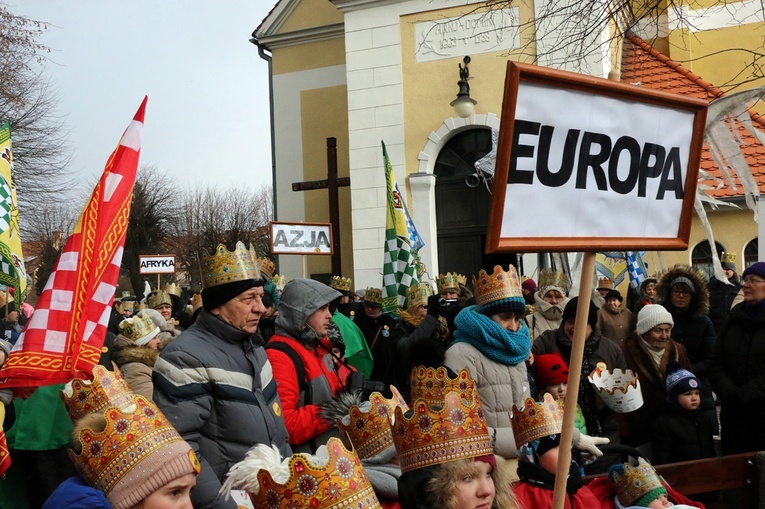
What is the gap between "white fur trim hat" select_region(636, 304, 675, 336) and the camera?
21.9 ft

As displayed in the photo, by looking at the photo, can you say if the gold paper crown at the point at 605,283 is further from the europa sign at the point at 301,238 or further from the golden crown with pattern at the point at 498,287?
the golden crown with pattern at the point at 498,287

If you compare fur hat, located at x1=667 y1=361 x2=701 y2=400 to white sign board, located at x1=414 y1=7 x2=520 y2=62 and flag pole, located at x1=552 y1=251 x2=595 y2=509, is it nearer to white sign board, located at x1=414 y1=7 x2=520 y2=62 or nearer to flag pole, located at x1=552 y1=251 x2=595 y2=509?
flag pole, located at x1=552 y1=251 x2=595 y2=509

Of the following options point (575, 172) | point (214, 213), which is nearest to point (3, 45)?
point (575, 172)

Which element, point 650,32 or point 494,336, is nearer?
point 494,336

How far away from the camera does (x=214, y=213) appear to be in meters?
54.2

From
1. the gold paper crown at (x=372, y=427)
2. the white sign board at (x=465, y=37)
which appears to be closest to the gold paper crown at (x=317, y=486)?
the gold paper crown at (x=372, y=427)

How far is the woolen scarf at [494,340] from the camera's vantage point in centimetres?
513

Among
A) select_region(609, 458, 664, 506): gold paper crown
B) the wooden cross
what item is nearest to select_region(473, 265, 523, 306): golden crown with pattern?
select_region(609, 458, 664, 506): gold paper crown

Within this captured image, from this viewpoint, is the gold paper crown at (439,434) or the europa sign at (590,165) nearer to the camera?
the europa sign at (590,165)

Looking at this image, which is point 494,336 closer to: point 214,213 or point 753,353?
point 753,353

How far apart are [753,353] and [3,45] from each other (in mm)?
17974

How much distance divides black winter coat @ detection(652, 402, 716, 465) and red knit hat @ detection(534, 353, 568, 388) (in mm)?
1148

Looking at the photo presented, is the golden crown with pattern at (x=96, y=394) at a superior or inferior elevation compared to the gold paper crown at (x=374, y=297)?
superior

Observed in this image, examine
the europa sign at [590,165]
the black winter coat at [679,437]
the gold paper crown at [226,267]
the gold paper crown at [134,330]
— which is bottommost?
the black winter coat at [679,437]
